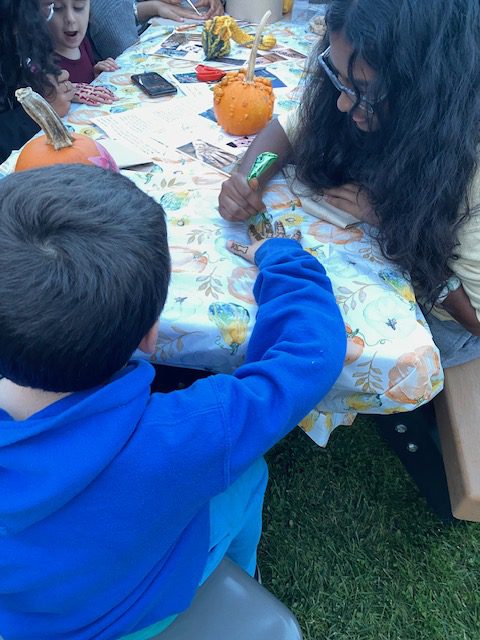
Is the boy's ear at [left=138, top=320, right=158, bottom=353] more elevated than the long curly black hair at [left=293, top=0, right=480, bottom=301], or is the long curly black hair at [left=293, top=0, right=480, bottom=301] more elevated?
the long curly black hair at [left=293, top=0, right=480, bottom=301]

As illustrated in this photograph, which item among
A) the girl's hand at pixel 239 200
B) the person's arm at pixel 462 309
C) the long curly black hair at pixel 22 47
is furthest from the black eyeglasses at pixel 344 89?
the long curly black hair at pixel 22 47

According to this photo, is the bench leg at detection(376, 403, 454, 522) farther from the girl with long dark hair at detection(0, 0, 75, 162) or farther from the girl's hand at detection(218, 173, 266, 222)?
the girl with long dark hair at detection(0, 0, 75, 162)

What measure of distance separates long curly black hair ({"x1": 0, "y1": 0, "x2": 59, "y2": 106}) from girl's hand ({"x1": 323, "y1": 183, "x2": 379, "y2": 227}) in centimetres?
116

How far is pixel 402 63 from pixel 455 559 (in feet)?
4.52

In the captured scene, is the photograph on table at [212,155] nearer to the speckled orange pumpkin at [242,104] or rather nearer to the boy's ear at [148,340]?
the speckled orange pumpkin at [242,104]

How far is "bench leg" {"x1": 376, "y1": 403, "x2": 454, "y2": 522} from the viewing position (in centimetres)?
139

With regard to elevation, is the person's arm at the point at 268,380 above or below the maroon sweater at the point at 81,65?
above

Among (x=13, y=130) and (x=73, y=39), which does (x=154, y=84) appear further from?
(x=73, y=39)

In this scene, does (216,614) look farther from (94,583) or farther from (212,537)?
(94,583)

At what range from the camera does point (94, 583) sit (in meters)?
0.65

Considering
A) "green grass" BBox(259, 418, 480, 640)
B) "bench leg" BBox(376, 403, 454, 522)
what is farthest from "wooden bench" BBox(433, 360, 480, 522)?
"green grass" BBox(259, 418, 480, 640)

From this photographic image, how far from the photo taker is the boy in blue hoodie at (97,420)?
565 millimetres

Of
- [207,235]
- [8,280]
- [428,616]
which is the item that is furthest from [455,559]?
[8,280]

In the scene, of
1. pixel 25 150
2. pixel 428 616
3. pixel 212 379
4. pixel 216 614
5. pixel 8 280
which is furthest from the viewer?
pixel 428 616
